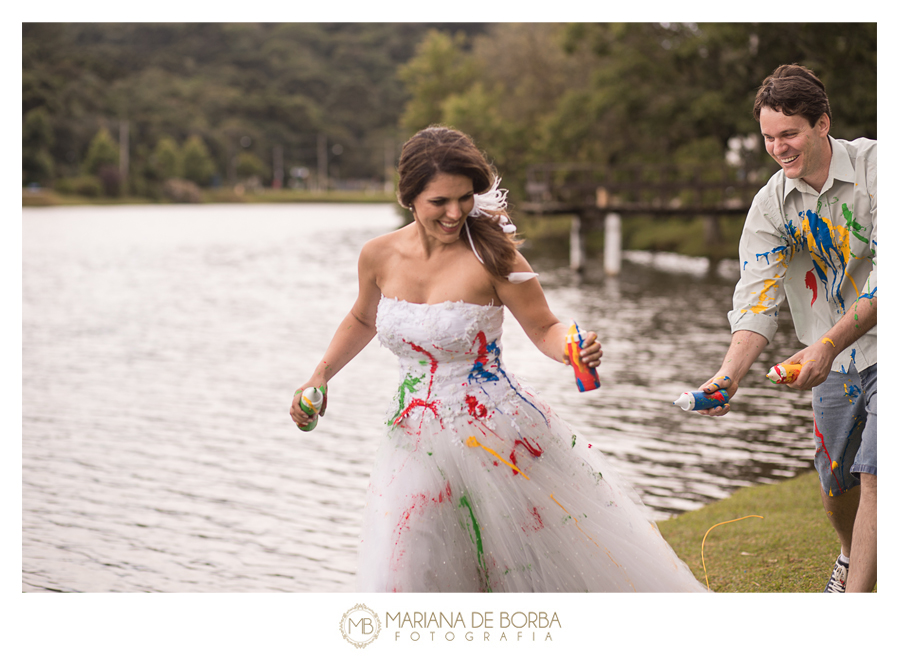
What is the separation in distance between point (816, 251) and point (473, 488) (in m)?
1.67

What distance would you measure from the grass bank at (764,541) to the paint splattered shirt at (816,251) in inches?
67.9

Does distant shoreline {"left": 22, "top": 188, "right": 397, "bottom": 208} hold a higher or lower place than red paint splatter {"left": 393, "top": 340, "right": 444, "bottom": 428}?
higher

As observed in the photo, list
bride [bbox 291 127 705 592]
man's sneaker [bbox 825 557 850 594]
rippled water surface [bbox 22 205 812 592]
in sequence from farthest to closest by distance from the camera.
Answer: rippled water surface [bbox 22 205 812 592] < man's sneaker [bbox 825 557 850 594] < bride [bbox 291 127 705 592]

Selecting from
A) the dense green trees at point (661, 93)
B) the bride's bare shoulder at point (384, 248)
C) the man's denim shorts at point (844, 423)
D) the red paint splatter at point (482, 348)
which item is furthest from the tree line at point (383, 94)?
the man's denim shorts at point (844, 423)

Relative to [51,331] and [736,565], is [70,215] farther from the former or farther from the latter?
[736,565]

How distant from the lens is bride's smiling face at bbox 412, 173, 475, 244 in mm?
3650

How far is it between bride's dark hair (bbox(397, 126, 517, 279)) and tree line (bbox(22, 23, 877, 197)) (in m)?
3.10

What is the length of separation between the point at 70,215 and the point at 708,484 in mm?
61265

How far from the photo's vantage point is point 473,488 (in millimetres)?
3824

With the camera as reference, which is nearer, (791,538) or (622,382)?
(791,538)

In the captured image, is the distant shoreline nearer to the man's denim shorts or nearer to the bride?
the bride

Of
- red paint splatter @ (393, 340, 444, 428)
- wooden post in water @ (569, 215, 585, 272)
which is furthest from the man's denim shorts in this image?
wooden post in water @ (569, 215, 585, 272)
